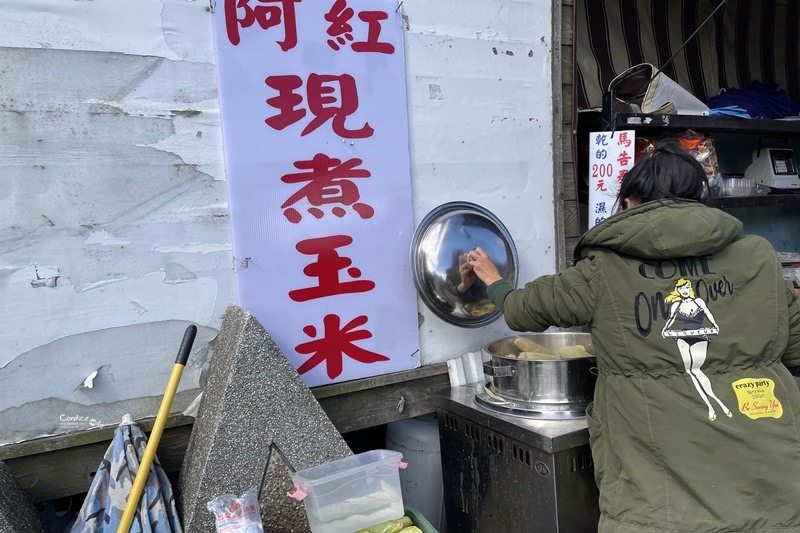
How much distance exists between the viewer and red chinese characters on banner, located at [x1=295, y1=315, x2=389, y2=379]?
303 centimetres

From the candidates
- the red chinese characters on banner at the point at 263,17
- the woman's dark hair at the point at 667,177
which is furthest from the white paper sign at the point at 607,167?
the red chinese characters on banner at the point at 263,17

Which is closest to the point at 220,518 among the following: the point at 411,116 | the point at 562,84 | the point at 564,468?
the point at 564,468

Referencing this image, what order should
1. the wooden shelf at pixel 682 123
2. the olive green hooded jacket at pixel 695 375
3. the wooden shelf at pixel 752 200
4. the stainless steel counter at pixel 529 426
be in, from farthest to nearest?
1. the wooden shelf at pixel 752 200
2. the wooden shelf at pixel 682 123
3. the stainless steel counter at pixel 529 426
4. the olive green hooded jacket at pixel 695 375

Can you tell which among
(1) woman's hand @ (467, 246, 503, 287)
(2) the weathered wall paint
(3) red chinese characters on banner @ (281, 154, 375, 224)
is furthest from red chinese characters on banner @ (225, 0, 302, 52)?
(1) woman's hand @ (467, 246, 503, 287)

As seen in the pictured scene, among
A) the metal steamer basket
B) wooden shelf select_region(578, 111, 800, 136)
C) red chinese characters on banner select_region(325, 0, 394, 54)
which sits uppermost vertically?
red chinese characters on banner select_region(325, 0, 394, 54)

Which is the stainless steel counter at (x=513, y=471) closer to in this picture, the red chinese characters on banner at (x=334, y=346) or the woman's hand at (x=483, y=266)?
the red chinese characters on banner at (x=334, y=346)

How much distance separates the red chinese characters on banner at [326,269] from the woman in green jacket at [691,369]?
123 centimetres

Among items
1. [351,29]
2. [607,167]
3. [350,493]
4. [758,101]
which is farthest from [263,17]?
[758,101]

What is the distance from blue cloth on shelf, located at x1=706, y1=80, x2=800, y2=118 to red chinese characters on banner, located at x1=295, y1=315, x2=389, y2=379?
4.01 meters

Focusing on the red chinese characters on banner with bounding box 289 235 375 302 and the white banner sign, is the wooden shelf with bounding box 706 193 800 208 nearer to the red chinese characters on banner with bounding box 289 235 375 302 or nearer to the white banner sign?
the white banner sign

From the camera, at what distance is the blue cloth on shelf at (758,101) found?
527 centimetres

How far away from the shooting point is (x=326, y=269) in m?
3.05

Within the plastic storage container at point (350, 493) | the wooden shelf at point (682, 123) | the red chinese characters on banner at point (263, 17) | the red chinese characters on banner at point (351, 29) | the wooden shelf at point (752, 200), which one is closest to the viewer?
the plastic storage container at point (350, 493)

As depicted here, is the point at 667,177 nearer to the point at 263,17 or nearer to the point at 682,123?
the point at 263,17
